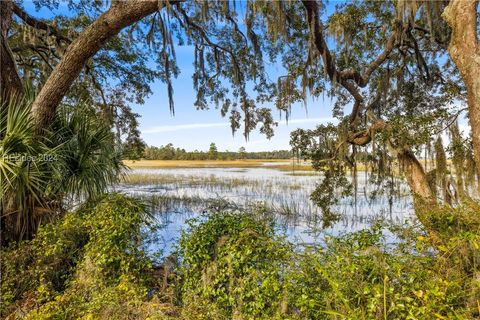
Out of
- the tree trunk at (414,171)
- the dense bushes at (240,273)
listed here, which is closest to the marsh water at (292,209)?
the tree trunk at (414,171)

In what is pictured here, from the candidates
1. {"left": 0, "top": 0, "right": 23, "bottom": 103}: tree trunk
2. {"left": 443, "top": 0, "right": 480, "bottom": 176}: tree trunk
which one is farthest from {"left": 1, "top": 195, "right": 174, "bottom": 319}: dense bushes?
{"left": 443, "top": 0, "right": 480, "bottom": 176}: tree trunk

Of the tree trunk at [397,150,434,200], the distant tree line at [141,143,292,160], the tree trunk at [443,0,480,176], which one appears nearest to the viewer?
the tree trunk at [443,0,480,176]

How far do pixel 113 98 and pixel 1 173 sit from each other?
6.66 m

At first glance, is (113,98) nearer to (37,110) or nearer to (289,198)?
(37,110)

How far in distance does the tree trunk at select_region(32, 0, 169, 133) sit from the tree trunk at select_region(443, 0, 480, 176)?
4.22m

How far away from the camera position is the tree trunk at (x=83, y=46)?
4367 mm

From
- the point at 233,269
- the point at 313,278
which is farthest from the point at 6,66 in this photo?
the point at 313,278

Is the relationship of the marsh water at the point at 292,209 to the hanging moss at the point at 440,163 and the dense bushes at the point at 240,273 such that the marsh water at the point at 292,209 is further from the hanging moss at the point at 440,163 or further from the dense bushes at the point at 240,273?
the dense bushes at the point at 240,273

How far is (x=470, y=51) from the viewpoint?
10.7 feet

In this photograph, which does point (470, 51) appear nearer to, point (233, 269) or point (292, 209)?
point (233, 269)

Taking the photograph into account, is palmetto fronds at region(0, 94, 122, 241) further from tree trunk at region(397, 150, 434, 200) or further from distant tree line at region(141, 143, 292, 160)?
distant tree line at region(141, 143, 292, 160)

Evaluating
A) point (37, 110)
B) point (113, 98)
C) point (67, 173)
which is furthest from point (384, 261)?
point (113, 98)

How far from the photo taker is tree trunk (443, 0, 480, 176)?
322 centimetres

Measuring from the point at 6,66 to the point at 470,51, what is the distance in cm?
→ 740
